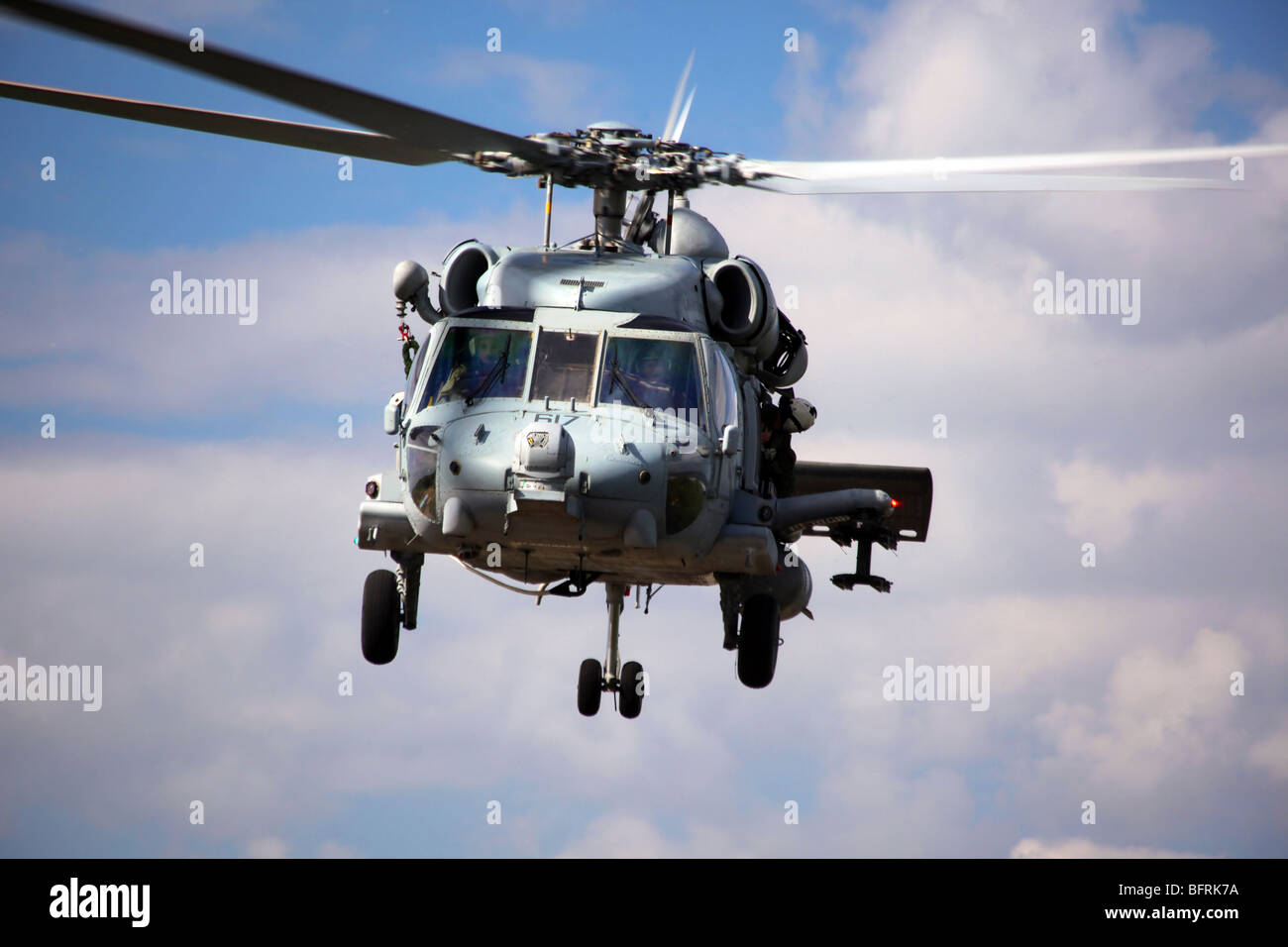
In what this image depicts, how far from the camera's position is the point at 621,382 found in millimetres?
19094

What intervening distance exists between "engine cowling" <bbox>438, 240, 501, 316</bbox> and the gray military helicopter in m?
0.02

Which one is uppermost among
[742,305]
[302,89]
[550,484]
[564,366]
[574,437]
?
[302,89]

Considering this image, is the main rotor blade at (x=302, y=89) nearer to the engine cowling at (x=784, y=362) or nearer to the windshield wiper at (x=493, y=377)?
the windshield wiper at (x=493, y=377)

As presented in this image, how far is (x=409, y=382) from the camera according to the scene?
2008 cm

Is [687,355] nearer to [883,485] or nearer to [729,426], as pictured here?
[729,426]

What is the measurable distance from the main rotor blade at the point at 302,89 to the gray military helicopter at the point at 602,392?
3 centimetres

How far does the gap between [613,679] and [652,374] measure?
503 cm

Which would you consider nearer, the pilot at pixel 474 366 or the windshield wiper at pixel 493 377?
the windshield wiper at pixel 493 377

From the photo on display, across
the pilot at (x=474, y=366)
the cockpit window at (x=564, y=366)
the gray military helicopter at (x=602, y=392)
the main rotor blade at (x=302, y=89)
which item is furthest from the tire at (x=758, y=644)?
the main rotor blade at (x=302, y=89)

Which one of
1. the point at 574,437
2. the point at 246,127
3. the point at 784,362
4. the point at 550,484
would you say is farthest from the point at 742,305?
the point at 246,127

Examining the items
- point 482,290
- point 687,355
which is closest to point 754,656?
point 687,355

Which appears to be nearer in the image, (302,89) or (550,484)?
(302,89)

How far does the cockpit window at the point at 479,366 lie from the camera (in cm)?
1898

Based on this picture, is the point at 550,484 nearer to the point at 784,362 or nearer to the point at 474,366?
the point at 474,366
